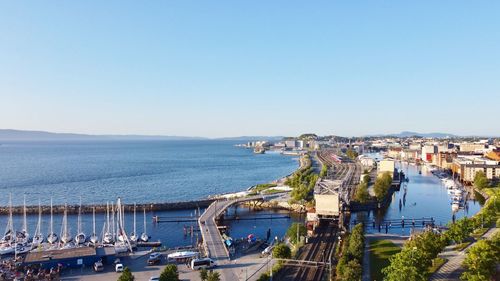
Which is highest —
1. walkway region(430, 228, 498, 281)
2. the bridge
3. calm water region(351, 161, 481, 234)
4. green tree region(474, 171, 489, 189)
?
green tree region(474, 171, 489, 189)

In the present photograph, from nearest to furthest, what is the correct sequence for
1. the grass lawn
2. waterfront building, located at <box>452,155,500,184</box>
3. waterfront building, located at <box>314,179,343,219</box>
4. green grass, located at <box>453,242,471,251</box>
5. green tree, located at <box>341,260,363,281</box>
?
green tree, located at <box>341,260,363,281</box>
the grass lawn
green grass, located at <box>453,242,471,251</box>
waterfront building, located at <box>314,179,343,219</box>
waterfront building, located at <box>452,155,500,184</box>

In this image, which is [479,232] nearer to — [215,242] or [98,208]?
[215,242]

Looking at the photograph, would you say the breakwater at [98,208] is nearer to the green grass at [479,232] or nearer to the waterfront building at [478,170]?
the green grass at [479,232]

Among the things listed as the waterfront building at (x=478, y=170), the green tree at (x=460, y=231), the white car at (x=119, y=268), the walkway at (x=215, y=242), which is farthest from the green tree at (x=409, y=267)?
the waterfront building at (x=478, y=170)

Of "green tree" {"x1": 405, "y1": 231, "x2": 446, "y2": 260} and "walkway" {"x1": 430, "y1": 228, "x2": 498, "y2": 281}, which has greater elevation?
"green tree" {"x1": 405, "y1": 231, "x2": 446, "y2": 260}

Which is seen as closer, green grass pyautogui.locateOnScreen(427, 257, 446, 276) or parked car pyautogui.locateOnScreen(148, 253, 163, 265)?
green grass pyautogui.locateOnScreen(427, 257, 446, 276)

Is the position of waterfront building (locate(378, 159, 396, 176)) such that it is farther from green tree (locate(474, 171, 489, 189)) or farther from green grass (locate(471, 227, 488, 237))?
green grass (locate(471, 227, 488, 237))

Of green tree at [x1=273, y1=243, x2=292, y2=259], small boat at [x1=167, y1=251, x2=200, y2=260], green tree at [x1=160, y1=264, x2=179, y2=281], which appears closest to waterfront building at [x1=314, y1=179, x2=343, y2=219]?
green tree at [x1=273, y1=243, x2=292, y2=259]

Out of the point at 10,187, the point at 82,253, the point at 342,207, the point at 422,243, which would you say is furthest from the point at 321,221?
the point at 10,187
